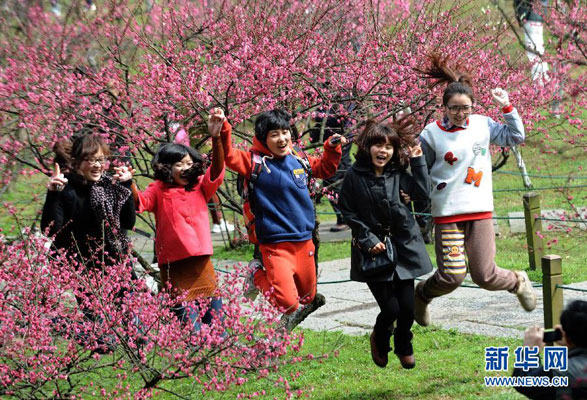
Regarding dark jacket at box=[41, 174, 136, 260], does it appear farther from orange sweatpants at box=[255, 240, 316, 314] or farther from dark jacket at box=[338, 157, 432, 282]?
dark jacket at box=[338, 157, 432, 282]

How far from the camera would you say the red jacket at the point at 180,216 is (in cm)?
559

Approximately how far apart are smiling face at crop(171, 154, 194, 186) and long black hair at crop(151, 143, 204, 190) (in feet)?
0.05

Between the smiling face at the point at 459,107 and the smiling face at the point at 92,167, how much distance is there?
2407mm

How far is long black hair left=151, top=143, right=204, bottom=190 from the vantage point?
18.5 feet

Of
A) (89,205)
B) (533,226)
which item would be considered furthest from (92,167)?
(533,226)

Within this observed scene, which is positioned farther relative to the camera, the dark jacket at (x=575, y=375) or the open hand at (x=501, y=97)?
the open hand at (x=501, y=97)

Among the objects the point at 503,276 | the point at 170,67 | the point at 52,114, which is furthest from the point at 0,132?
the point at 503,276

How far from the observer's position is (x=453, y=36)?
7.66m

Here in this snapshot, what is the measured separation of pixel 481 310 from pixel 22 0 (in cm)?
775

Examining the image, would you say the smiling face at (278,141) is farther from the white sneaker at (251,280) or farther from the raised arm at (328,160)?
the white sneaker at (251,280)

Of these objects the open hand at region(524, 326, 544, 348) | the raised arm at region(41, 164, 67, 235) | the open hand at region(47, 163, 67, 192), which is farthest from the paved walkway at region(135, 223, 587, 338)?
the open hand at region(524, 326, 544, 348)

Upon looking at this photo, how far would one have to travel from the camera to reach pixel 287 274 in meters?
5.29

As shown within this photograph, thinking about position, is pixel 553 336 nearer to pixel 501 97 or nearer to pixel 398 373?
pixel 501 97

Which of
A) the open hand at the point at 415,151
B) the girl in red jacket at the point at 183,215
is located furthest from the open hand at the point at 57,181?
the open hand at the point at 415,151
